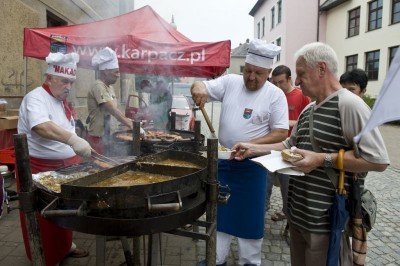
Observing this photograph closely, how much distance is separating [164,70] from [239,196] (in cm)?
454

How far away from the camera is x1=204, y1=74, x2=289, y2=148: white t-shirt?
301 cm

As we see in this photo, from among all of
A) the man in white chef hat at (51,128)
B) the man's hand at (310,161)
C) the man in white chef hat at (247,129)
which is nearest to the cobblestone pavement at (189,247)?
the man in white chef hat at (247,129)

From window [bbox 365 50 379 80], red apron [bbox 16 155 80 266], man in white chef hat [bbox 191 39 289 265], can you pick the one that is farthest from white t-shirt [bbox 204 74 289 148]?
window [bbox 365 50 379 80]

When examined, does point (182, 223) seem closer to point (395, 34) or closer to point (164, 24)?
point (164, 24)

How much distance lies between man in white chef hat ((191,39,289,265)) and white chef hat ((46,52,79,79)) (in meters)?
1.14

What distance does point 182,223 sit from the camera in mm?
1771

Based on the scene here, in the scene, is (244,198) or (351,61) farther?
(351,61)

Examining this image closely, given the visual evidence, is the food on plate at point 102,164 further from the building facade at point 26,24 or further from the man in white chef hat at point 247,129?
the building facade at point 26,24

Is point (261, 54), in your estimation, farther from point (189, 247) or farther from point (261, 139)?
point (189, 247)

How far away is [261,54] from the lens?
293 cm

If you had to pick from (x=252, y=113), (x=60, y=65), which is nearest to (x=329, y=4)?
(x=252, y=113)

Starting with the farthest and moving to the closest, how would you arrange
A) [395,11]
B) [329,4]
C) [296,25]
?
1. [296,25]
2. [329,4]
3. [395,11]

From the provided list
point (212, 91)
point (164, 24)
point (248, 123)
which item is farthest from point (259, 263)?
point (164, 24)

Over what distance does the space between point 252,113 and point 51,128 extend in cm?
177
